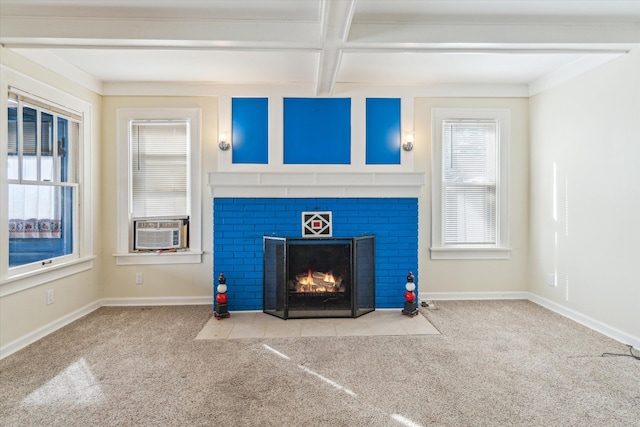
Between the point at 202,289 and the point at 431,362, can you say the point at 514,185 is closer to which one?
the point at 431,362

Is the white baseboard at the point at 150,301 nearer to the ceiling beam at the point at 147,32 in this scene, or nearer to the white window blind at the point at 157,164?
the white window blind at the point at 157,164

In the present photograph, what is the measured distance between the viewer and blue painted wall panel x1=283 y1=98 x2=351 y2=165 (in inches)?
154

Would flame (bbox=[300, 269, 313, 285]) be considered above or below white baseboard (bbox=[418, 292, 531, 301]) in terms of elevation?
→ above

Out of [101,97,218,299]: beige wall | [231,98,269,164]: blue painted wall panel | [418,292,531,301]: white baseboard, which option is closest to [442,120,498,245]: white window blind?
[418,292,531,301]: white baseboard

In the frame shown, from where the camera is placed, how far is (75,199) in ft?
11.8

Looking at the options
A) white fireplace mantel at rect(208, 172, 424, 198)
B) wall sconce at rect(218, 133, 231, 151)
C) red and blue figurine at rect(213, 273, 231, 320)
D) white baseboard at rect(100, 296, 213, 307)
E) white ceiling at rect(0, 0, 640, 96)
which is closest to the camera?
white ceiling at rect(0, 0, 640, 96)

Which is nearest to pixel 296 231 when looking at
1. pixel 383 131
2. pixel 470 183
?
pixel 383 131

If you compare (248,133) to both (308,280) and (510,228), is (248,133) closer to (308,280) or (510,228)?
(308,280)

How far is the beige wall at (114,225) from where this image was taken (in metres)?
3.95

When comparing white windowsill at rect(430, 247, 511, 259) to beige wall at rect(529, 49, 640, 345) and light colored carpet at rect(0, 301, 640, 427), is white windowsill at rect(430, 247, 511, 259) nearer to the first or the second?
beige wall at rect(529, 49, 640, 345)

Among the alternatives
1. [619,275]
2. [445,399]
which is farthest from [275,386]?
[619,275]

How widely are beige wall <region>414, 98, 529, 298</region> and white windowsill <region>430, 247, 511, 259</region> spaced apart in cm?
6

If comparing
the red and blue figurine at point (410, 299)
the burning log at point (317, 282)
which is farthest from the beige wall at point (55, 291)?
the red and blue figurine at point (410, 299)

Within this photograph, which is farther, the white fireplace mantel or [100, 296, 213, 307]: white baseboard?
[100, 296, 213, 307]: white baseboard
